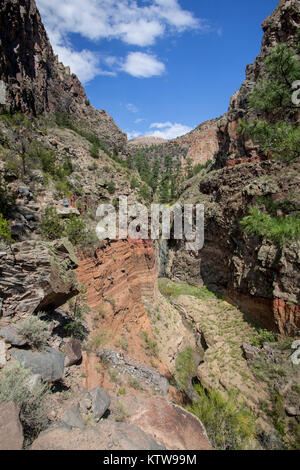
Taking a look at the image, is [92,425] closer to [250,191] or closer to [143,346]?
[143,346]

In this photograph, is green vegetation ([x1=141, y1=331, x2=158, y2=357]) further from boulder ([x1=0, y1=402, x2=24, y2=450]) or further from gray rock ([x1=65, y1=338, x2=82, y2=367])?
boulder ([x1=0, y1=402, x2=24, y2=450])

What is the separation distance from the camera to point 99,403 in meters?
4.68

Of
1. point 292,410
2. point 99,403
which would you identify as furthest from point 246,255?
point 99,403

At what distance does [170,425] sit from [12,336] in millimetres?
3719

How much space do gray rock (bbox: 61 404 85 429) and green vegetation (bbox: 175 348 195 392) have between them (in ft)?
28.3

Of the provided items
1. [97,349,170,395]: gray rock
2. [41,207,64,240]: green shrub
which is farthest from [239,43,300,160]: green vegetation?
[97,349,170,395]: gray rock

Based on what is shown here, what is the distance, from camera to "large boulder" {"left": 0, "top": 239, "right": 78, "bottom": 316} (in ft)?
17.2

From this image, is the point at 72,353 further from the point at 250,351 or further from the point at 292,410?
the point at 250,351

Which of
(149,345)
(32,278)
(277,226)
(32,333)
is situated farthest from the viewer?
(149,345)

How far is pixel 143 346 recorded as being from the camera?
10953 mm

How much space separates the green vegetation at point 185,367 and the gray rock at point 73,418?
8.62 meters

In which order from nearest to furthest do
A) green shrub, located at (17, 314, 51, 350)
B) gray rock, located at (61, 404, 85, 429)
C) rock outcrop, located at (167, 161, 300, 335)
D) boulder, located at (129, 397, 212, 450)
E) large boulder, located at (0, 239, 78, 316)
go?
gray rock, located at (61, 404, 85, 429), boulder, located at (129, 397, 212, 450), green shrub, located at (17, 314, 51, 350), large boulder, located at (0, 239, 78, 316), rock outcrop, located at (167, 161, 300, 335)
